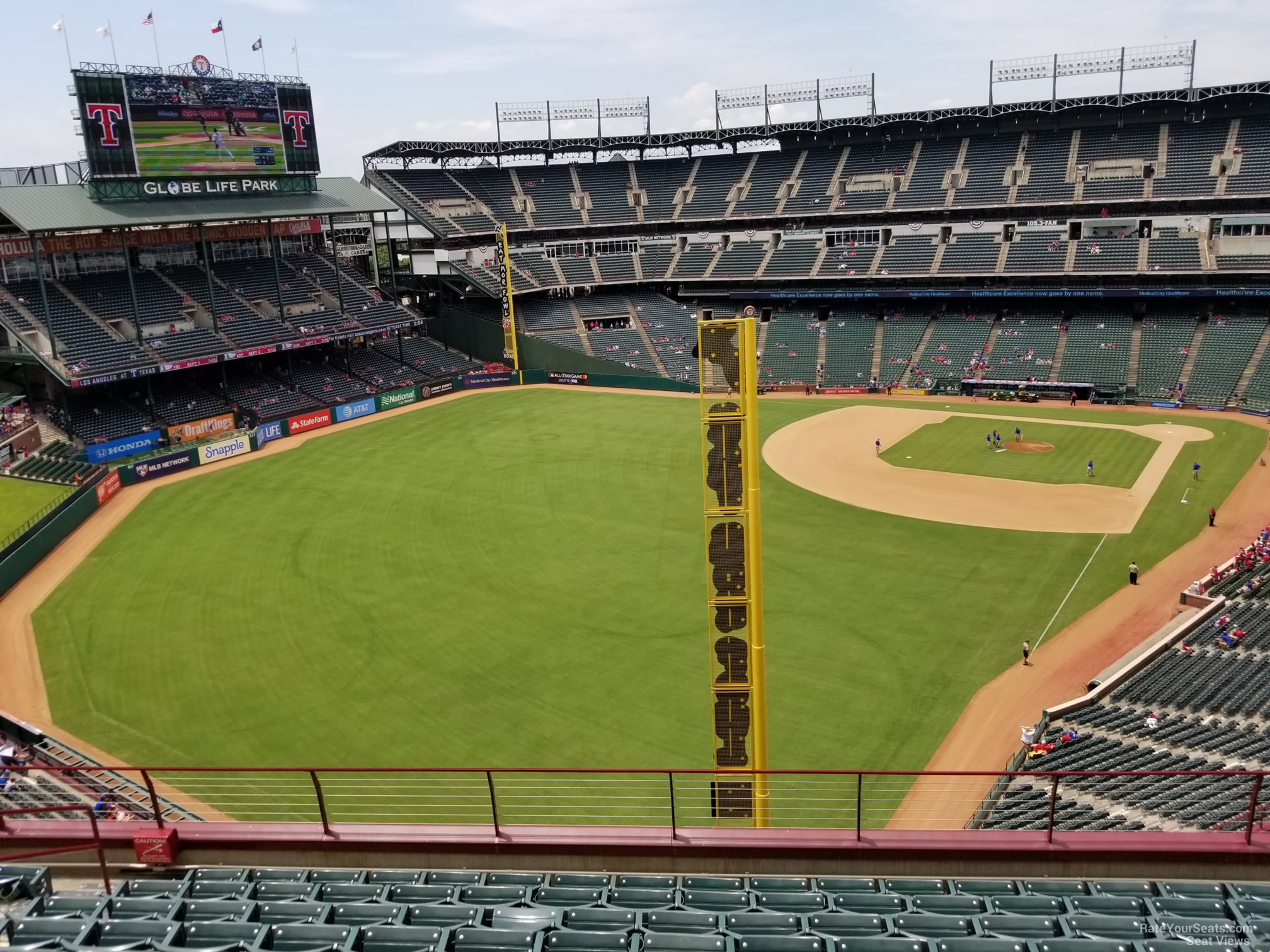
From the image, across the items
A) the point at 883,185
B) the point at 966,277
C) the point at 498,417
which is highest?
the point at 883,185

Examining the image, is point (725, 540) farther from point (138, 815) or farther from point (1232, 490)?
point (1232, 490)

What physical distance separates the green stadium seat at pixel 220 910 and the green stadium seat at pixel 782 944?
4.39 metres

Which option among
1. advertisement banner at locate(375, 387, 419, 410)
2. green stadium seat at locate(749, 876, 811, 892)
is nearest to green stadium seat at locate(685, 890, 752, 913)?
green stadium seat at locate(749, 876, 811, 892)

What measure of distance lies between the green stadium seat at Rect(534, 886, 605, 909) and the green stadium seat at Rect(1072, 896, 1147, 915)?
170 inches

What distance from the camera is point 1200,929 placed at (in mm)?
7223

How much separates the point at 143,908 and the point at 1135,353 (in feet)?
217

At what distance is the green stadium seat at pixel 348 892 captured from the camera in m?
8.53

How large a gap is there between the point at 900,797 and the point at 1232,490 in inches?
1154

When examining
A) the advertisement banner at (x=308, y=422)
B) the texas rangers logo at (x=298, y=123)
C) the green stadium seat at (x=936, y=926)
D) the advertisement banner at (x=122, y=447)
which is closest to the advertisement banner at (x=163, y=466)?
the advertisement banner at (x=122, y=447)

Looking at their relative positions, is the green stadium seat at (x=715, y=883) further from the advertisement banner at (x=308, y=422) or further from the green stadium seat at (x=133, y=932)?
the advertisement banner at (x=308, y=422)

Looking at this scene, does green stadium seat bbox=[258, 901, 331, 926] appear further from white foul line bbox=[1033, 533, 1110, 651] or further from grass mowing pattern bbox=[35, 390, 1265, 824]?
white foul line bbox=[1033, 533, 1110, 651]

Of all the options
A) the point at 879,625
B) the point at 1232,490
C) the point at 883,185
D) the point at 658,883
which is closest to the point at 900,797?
the point at 879,625

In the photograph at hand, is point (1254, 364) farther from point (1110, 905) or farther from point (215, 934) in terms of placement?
point (215, 934)

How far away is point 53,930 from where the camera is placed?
755cm
